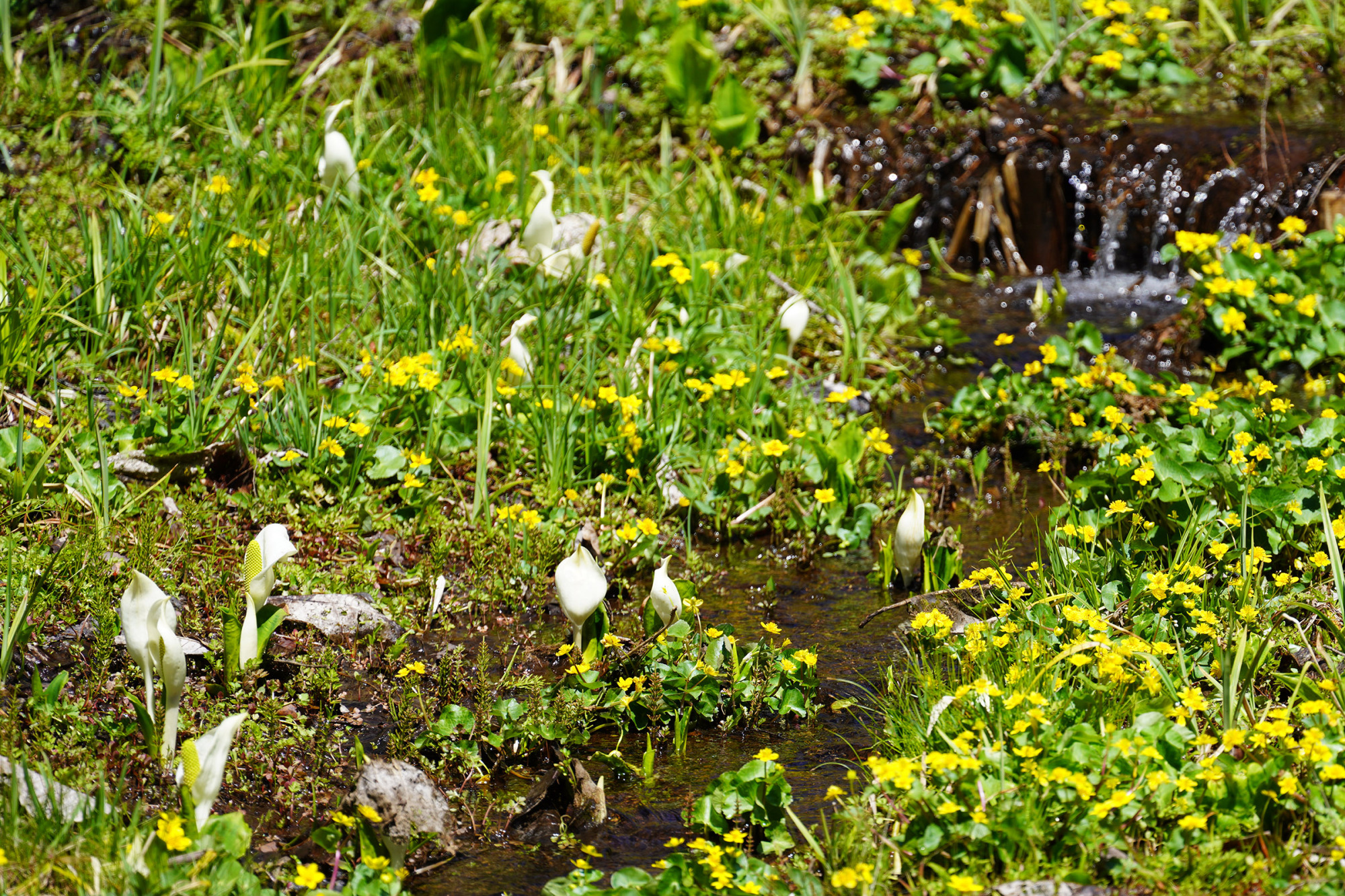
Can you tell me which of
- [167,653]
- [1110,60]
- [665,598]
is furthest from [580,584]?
[1110,60]

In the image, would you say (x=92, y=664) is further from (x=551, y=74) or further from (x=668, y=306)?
(x=551, y=74)

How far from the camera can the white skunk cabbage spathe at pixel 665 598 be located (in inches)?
113

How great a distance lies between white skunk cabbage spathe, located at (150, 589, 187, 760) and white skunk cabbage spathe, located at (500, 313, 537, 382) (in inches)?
64.6

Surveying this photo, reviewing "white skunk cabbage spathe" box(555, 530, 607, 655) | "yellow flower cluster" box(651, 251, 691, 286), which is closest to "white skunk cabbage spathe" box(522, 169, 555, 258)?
"yellow flower cluster" box(651, 251, 691, 286)

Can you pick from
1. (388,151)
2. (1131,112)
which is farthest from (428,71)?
(1131,112)

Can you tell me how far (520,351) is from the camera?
377 cm

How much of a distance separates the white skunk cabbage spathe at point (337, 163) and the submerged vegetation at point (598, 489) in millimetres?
30

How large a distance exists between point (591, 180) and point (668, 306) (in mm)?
1326

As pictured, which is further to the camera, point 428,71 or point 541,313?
point 428,71

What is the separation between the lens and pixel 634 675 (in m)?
2.87

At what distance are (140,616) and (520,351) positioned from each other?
1.75 metres

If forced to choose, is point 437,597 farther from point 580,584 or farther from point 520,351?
point 520,351

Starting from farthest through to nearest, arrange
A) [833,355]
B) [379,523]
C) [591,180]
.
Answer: [591,180] < [833,355] < [379,523]

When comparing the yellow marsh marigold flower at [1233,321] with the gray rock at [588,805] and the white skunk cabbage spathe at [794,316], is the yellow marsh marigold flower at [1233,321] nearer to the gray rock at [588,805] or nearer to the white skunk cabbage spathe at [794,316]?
the white skunk cabbage spathe at [794,316]
